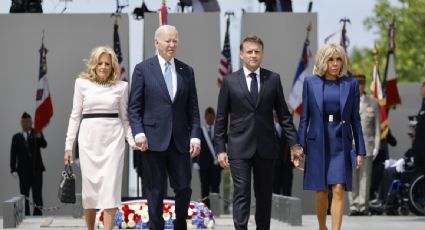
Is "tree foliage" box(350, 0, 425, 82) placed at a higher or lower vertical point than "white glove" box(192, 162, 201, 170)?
higher

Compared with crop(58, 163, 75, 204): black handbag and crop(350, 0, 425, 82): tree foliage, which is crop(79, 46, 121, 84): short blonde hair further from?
crop(350, 0, 425, 82): tree foliage

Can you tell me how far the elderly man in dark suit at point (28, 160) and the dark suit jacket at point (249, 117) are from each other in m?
11.7

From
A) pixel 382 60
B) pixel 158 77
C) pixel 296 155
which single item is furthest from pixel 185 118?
pixel 382 60

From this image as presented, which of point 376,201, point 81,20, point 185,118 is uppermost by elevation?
point 81,20

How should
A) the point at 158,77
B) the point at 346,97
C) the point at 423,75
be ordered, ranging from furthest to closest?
the point at 423,75 → the point at 346,97 → the point at 158,77

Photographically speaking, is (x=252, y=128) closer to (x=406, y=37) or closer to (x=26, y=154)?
(x=26, y=154)

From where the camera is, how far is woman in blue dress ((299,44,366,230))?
1124 cm

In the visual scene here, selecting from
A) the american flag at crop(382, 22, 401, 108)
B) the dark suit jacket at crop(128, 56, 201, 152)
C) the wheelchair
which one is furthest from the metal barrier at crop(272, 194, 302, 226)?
the american flag at crop(382, 22, 401, 108)

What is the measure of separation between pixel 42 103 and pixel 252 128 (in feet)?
40.3

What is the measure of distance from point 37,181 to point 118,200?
11.6 meters

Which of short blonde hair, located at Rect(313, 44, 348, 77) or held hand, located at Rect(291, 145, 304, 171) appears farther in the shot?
short blonde hair, located at Rect(313, 44, 348, 77)

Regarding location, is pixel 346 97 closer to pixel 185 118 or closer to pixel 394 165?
pixel 185 118

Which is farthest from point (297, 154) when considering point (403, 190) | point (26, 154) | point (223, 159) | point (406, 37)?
point (406, 37)

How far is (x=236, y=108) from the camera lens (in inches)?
422
